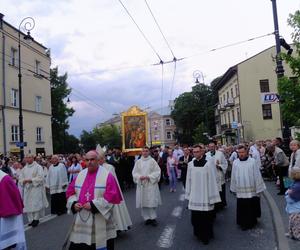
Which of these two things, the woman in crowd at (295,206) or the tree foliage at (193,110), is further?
the tree foliage at (193,110)

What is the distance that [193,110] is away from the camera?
78125mm

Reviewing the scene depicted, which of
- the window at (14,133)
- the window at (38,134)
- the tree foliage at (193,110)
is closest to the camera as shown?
the window at (14,133)

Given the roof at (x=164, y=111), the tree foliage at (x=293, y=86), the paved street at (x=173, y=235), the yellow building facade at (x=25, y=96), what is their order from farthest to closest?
the roof at (x=164, y=111)
the yellow building facade at (x=25, y=96)
the tree foliage at (x=293, y=86)
the paved street at (x=173, y=235)

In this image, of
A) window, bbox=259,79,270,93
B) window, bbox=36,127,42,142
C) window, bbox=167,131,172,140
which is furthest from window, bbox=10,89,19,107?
window, bbox=167,131,172,140

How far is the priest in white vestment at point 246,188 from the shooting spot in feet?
31.2

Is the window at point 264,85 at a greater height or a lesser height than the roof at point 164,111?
lesser

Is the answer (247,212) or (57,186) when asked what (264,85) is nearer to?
(57,186)

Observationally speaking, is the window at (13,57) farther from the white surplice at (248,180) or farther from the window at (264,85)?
the window at (264,85)

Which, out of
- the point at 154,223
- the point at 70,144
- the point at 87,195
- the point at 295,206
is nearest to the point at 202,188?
the point at 295,206

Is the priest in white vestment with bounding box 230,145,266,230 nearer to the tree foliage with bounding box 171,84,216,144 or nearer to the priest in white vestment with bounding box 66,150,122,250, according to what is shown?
the priest in white vestment with bounding box 66,150,122,250

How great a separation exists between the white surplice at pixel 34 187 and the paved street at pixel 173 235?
2.02ft

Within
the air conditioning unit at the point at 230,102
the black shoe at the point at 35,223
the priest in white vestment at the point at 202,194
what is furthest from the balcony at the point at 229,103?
the priest in white vestment at the point at 202,194

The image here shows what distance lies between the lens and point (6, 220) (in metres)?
5.40

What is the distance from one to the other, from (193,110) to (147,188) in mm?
67813
